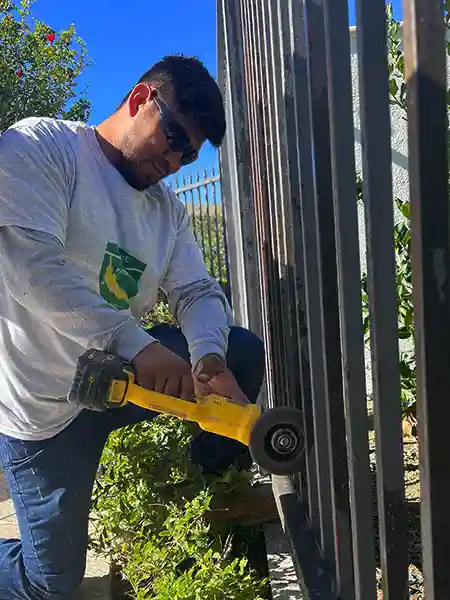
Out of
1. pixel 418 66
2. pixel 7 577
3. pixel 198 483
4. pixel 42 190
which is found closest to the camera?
pixel 418 66

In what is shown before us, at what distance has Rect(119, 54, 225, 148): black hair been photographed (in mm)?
2072

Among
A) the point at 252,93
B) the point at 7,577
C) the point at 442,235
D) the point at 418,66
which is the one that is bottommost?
the point at 7,577

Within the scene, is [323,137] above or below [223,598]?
above

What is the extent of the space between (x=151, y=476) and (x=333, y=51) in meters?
1.97

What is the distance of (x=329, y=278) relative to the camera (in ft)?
4.81

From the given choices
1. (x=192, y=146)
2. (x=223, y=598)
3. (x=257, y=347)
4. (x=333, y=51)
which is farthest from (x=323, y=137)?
(x=223, y=598)

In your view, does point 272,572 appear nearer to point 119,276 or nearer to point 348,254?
point 119,276

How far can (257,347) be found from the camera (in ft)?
8.41

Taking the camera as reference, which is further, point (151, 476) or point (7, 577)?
point (151, 476)

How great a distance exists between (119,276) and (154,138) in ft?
1.69

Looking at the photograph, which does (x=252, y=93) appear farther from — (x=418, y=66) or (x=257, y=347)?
(x=418, y=66)

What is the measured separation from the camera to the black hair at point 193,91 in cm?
207

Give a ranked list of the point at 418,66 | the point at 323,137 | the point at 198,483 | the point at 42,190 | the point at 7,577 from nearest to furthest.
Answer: the point at 418,66, the point at 323,137, the point at 42,190, the point at 7,577, the point at 198,483

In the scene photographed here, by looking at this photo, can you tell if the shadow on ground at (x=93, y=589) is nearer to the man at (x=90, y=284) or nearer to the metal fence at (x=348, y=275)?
the man at (x=90, y=284)
